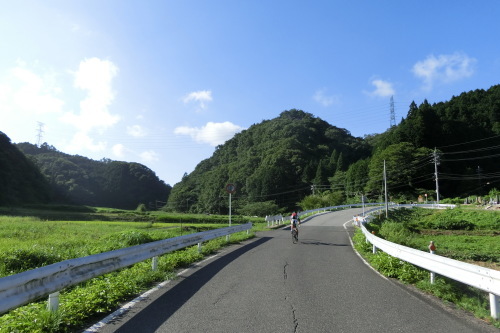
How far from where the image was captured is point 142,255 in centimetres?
818

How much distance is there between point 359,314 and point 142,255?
5.13m

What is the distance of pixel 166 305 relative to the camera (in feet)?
18.5

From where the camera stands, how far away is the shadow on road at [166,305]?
15.2ft

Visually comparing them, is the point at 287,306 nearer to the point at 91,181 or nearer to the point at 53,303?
the point at 53,303

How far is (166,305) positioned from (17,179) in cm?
9228

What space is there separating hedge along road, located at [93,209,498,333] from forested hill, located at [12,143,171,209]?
114 meters

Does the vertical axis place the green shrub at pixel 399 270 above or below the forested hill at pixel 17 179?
below

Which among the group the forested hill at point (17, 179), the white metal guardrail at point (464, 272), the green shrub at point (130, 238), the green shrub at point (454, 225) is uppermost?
the forested hill at point (17, 179)

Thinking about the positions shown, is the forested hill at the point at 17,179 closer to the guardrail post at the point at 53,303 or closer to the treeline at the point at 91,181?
the treeline at the point at 91,181

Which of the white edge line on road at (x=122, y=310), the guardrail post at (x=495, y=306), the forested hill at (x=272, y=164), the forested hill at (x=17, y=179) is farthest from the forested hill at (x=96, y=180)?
the guardrail post at (x=495, y=306)

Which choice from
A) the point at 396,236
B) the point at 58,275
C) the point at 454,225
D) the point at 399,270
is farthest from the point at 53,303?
the point at 454,225

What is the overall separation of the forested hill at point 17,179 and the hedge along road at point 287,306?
271 ft

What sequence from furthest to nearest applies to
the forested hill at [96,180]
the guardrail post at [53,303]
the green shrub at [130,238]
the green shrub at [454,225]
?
the forested hill at [96,180], the green shrub at [454,225], the green shrub at [130,238], the guardrail post at [53,303]

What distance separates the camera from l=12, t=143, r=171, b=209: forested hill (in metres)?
112
